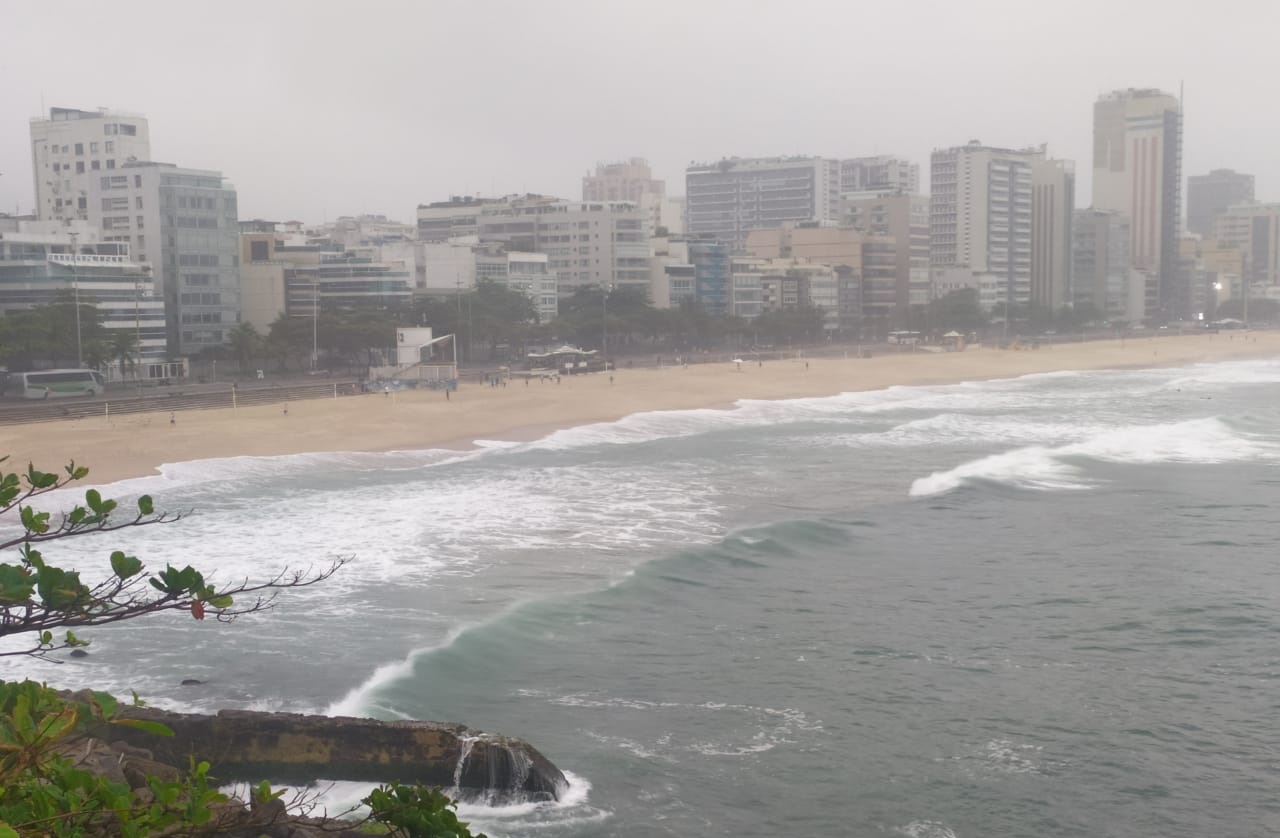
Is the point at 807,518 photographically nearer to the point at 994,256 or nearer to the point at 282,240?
the point at 282,240

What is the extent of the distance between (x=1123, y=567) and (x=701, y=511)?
7.64 m

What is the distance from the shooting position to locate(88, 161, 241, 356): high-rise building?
59.4m

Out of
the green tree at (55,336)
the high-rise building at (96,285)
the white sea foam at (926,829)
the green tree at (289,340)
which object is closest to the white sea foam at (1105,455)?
the white sea foam at (926,829)

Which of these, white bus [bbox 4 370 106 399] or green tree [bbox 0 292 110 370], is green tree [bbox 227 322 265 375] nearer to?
green tree [bbox 0 292 110 370]

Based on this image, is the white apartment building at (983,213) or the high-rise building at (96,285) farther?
the white apartment building at (983,213)

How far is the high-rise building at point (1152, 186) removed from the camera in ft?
501

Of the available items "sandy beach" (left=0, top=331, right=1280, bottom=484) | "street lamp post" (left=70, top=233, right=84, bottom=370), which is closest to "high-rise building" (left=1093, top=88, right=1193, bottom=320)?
"sandy beach" (left=0, top=331, right=1280, bottom=484)

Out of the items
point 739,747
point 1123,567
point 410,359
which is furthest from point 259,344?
point 739,747

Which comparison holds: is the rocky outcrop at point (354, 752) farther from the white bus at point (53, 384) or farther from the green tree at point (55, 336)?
the green tree at point (55, 336)

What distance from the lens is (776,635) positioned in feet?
49.5

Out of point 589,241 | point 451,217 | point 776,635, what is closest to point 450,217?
point 451,217

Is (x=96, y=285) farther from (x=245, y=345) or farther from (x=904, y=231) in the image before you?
(x=904, y=231)

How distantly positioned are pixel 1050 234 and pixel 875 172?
107 feet

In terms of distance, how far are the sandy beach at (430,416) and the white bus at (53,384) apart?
26.7 feet
